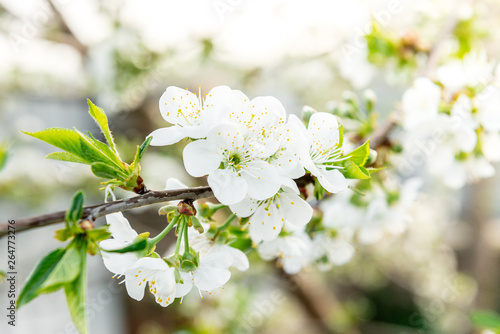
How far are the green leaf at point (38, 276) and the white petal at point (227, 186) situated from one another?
0.21 meters

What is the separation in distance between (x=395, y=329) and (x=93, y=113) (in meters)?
3.88

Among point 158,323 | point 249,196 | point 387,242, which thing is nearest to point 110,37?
point 249,196

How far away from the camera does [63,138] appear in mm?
544

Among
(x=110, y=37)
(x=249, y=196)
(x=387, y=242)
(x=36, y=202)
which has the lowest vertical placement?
(x=387, y=242)

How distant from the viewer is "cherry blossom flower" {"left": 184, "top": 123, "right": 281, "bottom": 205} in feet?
1.77

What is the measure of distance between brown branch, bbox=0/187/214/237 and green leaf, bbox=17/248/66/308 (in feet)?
0.14

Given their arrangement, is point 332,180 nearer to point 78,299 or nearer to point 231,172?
point 231,172

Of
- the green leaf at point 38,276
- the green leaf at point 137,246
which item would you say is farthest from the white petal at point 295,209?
the green leaf at point 38,276

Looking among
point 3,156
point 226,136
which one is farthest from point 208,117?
point 3,156

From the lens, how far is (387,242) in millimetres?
2756

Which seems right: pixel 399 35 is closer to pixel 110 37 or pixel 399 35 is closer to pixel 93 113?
pixel 93 113

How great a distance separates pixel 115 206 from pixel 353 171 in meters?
0.34

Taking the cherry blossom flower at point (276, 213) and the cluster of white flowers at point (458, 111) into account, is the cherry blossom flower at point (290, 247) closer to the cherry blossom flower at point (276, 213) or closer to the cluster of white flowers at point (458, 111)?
the cherry blossom flower at point (276, 213)

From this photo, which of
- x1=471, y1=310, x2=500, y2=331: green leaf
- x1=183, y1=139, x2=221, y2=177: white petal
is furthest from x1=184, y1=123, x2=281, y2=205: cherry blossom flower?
x1=471, y1=310, x2=500, y2=331: green leaf
